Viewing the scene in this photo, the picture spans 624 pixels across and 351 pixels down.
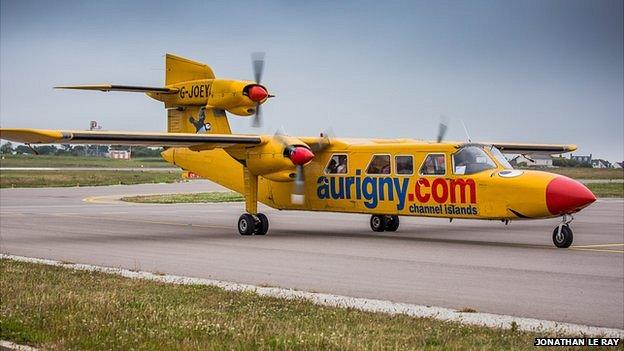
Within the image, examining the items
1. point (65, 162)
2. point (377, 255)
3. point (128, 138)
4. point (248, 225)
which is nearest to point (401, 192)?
point (248, 225)

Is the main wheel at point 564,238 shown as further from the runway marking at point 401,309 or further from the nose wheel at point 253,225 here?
the runway marking at point 401,309

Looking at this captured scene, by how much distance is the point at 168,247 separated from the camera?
21.1 m

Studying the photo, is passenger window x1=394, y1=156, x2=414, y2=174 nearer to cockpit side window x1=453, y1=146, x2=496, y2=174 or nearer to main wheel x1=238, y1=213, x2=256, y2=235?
cockpit side window x1=453, y1=146, x2=496, y2=174

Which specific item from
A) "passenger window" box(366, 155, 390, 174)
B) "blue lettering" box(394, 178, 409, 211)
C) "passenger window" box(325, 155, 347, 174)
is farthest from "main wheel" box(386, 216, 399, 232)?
"blue lettering" box(394, 178, 409, 211)

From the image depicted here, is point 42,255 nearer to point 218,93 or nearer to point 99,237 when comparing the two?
point 99,237

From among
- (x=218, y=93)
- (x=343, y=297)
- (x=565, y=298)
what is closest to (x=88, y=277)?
(x=343, y=297)

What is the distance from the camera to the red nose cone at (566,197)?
20125 mm

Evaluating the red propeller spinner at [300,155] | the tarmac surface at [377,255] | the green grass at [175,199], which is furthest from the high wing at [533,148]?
the green grass at [175,199]

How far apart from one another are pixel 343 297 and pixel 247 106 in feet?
43.8

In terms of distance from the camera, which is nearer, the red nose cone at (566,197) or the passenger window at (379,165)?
the red nose cone at (566,197)

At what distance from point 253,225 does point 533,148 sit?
10.1 metres

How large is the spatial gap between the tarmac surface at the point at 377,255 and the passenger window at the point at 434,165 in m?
1.72

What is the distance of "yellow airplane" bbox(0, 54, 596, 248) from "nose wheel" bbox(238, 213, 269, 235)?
1.1 inches

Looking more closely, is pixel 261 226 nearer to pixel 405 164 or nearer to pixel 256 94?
pixel 256 94
